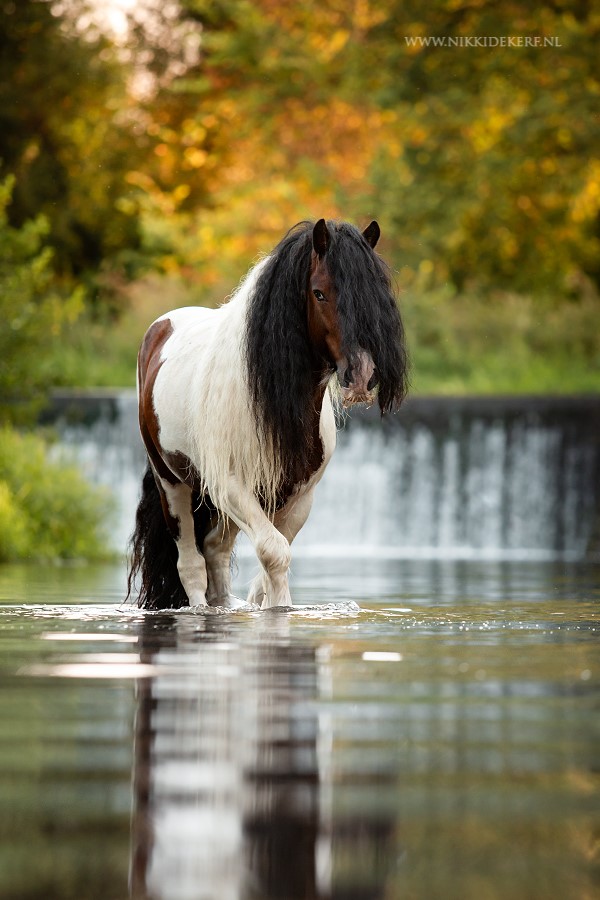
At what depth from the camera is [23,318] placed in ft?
53.7

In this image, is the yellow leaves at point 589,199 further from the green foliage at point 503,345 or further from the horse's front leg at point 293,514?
the horse's front leg at point 293,514

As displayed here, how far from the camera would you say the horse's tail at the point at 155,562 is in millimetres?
9031

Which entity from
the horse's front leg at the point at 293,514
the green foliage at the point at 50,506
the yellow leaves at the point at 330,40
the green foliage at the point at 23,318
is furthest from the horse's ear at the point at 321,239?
the yellow leaves at the point at 330,40

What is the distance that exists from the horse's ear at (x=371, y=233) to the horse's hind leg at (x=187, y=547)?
173 cm

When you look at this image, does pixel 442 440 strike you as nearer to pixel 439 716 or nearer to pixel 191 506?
pixel 191 506

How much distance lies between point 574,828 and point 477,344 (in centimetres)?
2469

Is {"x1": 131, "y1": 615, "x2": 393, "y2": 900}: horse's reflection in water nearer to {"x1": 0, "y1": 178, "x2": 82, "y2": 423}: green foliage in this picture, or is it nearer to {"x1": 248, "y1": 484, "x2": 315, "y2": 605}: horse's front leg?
{"x1": 248, "y1": 484, "x2": 315, "y2": 605}: horse's front leg

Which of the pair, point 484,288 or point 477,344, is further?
point 484,288

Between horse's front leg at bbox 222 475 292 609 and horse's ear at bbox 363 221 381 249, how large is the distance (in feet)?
3.81

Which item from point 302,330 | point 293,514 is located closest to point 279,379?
point 302,330

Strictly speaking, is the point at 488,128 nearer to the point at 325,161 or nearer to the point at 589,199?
the point at 589,199

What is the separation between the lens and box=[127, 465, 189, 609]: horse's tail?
9.03m

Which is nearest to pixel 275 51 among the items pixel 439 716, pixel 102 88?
pixel 102 88

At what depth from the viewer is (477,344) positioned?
27.6 meters
